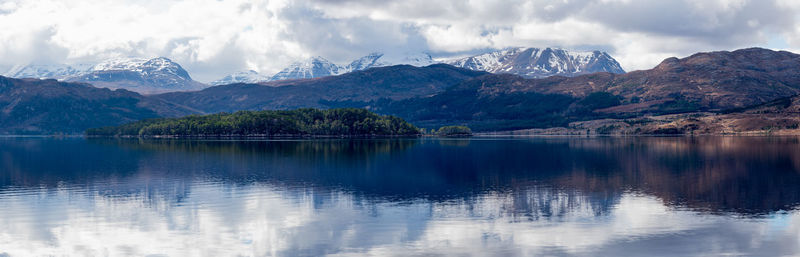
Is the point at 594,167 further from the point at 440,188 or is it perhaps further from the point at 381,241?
the point at 381,241

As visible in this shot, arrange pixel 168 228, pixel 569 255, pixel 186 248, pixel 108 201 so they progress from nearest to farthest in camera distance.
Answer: pixel 569 255
pixel 186 248
pixel 168 228
pixel 108 201

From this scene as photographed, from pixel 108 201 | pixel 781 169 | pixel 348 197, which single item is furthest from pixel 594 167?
pixel 108 201

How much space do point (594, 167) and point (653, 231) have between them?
218 feet

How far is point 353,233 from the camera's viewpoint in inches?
2114

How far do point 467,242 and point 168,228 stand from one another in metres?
27.1

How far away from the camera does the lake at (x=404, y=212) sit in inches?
1929

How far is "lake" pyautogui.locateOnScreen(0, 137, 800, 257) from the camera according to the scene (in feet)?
161

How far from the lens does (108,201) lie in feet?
243

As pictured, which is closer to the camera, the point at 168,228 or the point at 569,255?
the point at 569,255

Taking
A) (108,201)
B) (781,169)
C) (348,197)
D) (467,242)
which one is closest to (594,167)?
(781,169)

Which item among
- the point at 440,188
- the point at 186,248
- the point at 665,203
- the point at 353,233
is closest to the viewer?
the point at 186,248

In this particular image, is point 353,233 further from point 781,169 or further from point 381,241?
point 781,169

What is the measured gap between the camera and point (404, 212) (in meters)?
64.1

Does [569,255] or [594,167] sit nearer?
[569,255]
